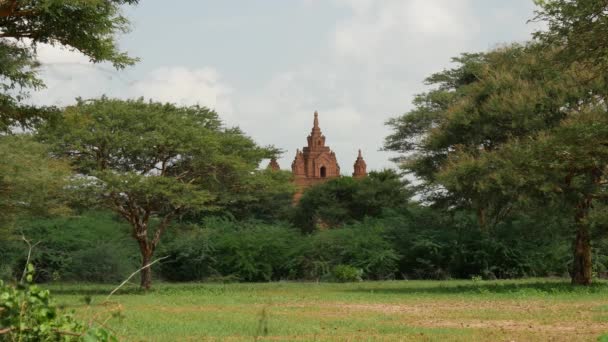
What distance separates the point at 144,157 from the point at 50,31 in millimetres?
15611

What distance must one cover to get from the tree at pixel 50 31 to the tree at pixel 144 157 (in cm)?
1056

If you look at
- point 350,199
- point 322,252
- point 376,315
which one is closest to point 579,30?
point 376,315

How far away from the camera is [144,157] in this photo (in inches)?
1148

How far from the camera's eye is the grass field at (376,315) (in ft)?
42.6

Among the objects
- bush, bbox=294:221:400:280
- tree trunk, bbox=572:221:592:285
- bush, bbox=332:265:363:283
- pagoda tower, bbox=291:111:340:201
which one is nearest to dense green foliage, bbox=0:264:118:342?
tree trunk, bbox=572:221:592:285

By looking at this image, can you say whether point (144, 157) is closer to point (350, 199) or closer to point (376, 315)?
point (376, 315)

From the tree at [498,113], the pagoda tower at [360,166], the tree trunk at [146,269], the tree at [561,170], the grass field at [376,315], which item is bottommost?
the grass field at [376,315]

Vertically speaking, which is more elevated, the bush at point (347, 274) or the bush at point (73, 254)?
the bush at point (73, 254)

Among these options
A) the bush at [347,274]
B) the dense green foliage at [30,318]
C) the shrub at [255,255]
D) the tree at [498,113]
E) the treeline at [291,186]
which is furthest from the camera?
the shrub at [255,255]

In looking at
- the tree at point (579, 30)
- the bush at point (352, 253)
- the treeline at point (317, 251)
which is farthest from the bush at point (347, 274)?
the tree at point (579, 30)

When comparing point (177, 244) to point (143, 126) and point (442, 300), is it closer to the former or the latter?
point (143, 126)

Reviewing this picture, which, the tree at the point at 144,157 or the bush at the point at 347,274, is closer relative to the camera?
the tree at the point at 144,157

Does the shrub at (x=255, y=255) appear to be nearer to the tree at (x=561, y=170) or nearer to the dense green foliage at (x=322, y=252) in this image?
the dense green foliage at (x=322, y=252)

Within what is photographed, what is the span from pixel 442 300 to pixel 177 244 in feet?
65.2
